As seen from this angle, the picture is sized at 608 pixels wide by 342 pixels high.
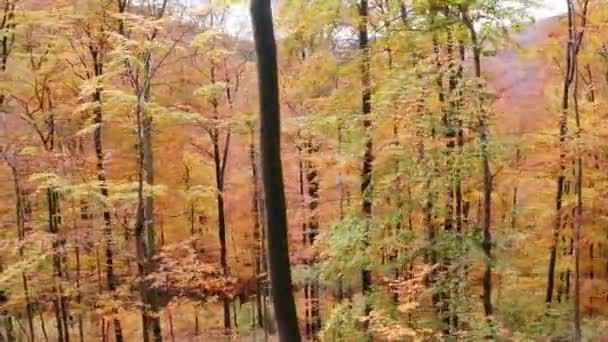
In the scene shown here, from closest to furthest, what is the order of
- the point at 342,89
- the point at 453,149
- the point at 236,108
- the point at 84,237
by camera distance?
the point at 453,149
the point at 342,89
the point at 84,237
the point at 236,108

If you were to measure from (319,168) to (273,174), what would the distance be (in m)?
8.40

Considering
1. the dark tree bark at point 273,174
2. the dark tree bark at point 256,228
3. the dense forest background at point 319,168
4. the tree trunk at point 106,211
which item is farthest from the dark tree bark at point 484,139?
the dark tree bark at point 256,228

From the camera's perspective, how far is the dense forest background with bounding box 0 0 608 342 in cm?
867

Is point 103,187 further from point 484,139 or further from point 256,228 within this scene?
point 256,228

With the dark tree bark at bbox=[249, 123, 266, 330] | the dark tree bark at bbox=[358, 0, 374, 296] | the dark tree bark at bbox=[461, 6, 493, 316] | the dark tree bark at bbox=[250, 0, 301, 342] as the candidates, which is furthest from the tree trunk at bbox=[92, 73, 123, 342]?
the dark tree bark at bbox=[250, 0, 301, 342]

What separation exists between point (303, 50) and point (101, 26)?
4.97 meters

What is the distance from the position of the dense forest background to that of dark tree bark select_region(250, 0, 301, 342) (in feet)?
0.17

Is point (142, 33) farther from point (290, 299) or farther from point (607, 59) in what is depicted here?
point (607, 59)

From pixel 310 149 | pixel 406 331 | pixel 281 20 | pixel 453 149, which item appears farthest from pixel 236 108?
pixel 406 331

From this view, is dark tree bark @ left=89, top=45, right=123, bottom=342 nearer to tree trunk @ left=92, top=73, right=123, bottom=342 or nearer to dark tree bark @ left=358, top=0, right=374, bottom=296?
tree trunk @ left=92, top=73, right=123, bottom=342

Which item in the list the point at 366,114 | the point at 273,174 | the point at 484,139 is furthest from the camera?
the point at 366,114

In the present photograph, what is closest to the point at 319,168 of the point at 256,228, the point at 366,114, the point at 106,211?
the point at 366,114

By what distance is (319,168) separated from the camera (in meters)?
12.6

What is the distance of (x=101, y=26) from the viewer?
1279 centimetres
